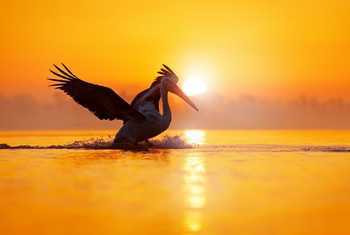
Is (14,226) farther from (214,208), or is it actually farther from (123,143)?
(123,143)

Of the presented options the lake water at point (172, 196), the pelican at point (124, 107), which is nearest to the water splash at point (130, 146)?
the pelican at point (124, 107)

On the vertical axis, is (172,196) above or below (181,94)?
below

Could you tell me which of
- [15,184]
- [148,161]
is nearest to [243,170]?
[148,161]

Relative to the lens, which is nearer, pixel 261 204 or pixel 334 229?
pixel 334 229

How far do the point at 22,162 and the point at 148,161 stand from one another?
118 inches

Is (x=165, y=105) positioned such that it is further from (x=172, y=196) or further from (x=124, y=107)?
(x=172, y=196)

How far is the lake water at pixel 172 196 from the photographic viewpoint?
8070mm

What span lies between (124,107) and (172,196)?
9.45 metres

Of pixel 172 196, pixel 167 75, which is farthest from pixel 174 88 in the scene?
pixel 172 196

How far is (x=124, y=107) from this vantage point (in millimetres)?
19969


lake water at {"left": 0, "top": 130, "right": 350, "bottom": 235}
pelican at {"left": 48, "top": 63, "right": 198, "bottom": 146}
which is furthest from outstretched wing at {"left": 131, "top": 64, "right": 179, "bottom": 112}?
lake water at {"left": 0, "top": 130, "right": 350, "bottom": 235}

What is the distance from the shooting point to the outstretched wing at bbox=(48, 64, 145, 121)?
1955 centimetres

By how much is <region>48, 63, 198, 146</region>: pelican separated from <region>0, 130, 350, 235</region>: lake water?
6.81 ft

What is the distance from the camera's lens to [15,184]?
12.5m
